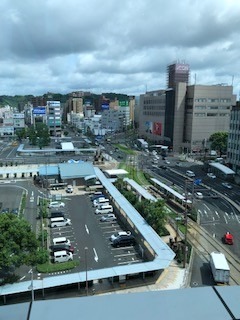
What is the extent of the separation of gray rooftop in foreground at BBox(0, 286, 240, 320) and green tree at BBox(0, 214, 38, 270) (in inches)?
454

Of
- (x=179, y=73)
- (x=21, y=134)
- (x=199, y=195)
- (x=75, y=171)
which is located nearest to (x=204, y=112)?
(x=179, y=73)

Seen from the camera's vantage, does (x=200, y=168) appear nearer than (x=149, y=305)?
No

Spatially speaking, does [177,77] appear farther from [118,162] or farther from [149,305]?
[149,305]

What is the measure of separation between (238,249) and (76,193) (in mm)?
17922

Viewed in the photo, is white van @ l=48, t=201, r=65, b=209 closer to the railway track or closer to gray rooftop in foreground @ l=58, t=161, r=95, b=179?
gray rooftop in foreground @ l=58, t=161, r=95, b=179

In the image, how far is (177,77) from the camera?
7981cm

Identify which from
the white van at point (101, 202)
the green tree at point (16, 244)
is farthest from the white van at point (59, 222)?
the green tree at point (16, 244)

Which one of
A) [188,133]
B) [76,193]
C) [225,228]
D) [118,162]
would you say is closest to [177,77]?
[188,133]

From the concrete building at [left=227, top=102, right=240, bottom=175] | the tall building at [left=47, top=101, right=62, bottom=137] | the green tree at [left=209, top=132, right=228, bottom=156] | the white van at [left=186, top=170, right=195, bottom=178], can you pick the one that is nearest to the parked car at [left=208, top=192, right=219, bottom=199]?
the white van at [left=186, top=170, right=195, bottom=178]

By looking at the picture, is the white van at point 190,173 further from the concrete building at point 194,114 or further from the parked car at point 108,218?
the concrete building at point 194,114

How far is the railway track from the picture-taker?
54.6ft

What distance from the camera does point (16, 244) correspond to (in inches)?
555

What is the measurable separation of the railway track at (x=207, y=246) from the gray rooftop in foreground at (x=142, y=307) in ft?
46.6

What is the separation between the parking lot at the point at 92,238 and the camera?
690 inches
